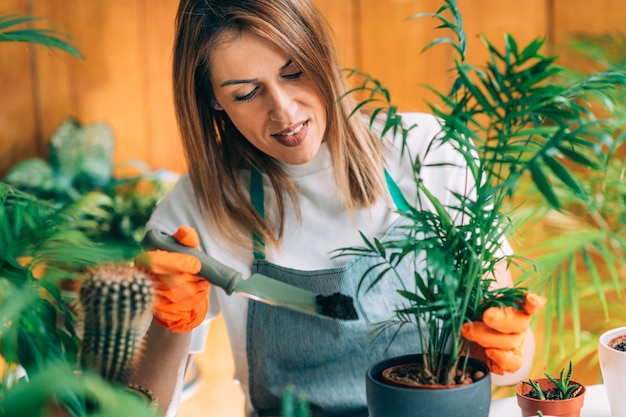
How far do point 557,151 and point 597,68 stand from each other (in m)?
2.31

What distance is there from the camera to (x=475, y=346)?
120 cm

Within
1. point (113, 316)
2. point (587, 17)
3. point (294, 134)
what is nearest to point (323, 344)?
point (294, 134)

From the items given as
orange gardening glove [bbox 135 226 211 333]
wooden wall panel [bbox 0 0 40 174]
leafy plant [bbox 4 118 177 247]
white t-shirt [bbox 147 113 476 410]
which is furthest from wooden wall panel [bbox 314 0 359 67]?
orange gardening glove [bbox 135 226 211 333]

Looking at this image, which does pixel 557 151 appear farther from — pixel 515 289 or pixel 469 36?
pixel 469 36

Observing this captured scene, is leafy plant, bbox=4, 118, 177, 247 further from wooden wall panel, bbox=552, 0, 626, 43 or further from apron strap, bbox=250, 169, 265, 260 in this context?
wooden wall panel, bbox=552, 0, 626, 43

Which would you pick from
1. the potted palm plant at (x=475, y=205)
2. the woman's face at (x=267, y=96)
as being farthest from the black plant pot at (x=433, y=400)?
the woman's face at (x=267, y=96)

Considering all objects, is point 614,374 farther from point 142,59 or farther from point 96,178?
point 142,59

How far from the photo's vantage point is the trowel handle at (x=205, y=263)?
3.61ft

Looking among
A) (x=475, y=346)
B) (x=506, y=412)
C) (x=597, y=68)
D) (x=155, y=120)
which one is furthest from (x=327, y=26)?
(x=155, y=120)

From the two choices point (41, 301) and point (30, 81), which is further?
point (30, 81)

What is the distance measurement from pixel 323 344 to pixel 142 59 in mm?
2220

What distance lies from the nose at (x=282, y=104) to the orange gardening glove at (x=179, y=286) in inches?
13.4

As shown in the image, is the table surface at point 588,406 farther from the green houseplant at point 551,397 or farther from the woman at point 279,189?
the woman at point 279,189

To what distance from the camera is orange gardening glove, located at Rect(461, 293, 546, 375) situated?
1.03m
